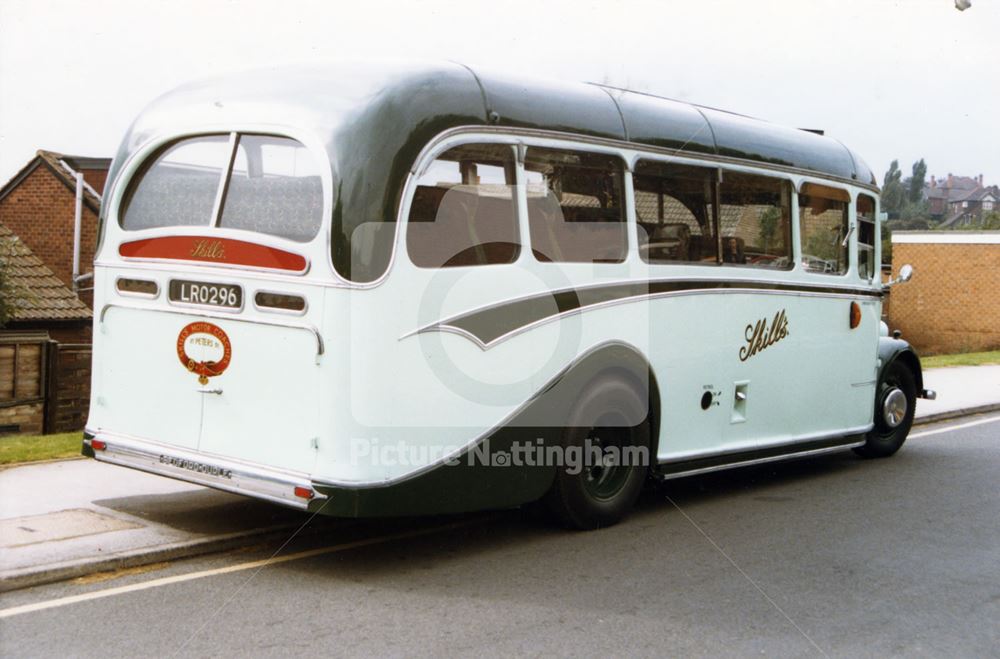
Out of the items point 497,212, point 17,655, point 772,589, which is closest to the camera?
point 17,655

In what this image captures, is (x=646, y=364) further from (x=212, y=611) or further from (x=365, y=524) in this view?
(x=212, y=611)

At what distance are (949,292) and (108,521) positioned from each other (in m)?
34.7

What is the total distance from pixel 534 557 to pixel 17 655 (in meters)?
2.98

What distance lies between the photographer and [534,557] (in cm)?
673

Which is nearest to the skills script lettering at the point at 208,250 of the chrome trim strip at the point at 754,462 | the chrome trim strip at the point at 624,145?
the chrome trim strip at the point at 624,145

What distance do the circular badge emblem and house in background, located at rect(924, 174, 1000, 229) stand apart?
140068mm

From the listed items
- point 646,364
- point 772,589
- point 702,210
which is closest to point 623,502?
point 646,364

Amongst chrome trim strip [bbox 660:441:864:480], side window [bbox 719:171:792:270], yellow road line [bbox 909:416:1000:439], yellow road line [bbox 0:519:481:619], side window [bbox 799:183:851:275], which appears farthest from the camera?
yellow road line [bbox 909:416:1000:439]

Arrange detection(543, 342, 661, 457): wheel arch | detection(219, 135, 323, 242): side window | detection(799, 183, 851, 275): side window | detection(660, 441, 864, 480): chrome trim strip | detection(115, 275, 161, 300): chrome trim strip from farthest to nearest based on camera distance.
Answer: detection(799, 183, 851, 275): side window → detection(660, 441, 864, 480): chrome trim strip → detection(543, 342, 661, 457): wheel arch → detection(115, 275, 161, 300): chrome trim strip → detection(219, 135, 323, 242): side window

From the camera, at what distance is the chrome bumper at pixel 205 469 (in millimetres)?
6042

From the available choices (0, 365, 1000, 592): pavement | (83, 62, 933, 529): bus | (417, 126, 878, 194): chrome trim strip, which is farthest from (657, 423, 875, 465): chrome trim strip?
(0, 365, 1000, 592): pavement

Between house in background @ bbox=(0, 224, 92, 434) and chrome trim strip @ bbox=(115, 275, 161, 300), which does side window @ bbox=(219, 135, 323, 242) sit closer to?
chrome trim strip @ bbox=(115, 275, 161, 300)

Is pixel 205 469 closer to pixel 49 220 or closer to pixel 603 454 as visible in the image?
pixel 603 454

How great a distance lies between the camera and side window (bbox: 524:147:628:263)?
6.92 metres
